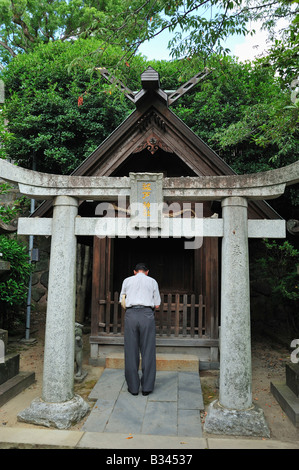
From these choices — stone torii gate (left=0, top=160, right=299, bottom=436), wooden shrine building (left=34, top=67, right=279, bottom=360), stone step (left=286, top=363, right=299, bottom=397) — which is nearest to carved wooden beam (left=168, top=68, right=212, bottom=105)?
wooden shrine building (left=34, top=67, right=279, bottom=360)

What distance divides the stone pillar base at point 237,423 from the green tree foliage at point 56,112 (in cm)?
902

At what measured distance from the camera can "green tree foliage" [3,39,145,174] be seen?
36.3 feet

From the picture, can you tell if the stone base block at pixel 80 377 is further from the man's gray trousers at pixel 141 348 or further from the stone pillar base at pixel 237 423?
the stone pillar base at pixel 237 423

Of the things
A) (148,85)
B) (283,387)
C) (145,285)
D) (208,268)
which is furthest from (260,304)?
(148,85)

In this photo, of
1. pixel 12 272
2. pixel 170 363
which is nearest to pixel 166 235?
pixel 170 363

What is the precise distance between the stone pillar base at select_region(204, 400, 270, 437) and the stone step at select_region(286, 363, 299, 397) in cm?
102

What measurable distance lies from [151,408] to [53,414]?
136 cm

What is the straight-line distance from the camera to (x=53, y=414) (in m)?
4.24

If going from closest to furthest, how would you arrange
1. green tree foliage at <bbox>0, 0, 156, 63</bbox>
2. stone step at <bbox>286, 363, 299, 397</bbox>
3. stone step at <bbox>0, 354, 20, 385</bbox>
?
stone step at <bbox>286, 363, 299, 397</bbox>, stone step at <bbox>0, 354, 20, 385</bbox>, green tree foliage at <bbox>0, 0, 156, 63</bbox>

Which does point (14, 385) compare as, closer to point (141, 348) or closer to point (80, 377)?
point (80, 377)

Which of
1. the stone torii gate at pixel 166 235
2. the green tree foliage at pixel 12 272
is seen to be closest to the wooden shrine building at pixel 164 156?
the stone torii gate at pixel 166 235

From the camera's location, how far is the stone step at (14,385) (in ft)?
16.5

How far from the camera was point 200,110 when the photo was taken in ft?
36.2

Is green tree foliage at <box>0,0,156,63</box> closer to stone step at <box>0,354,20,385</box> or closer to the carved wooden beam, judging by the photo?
the carved wooden beam
